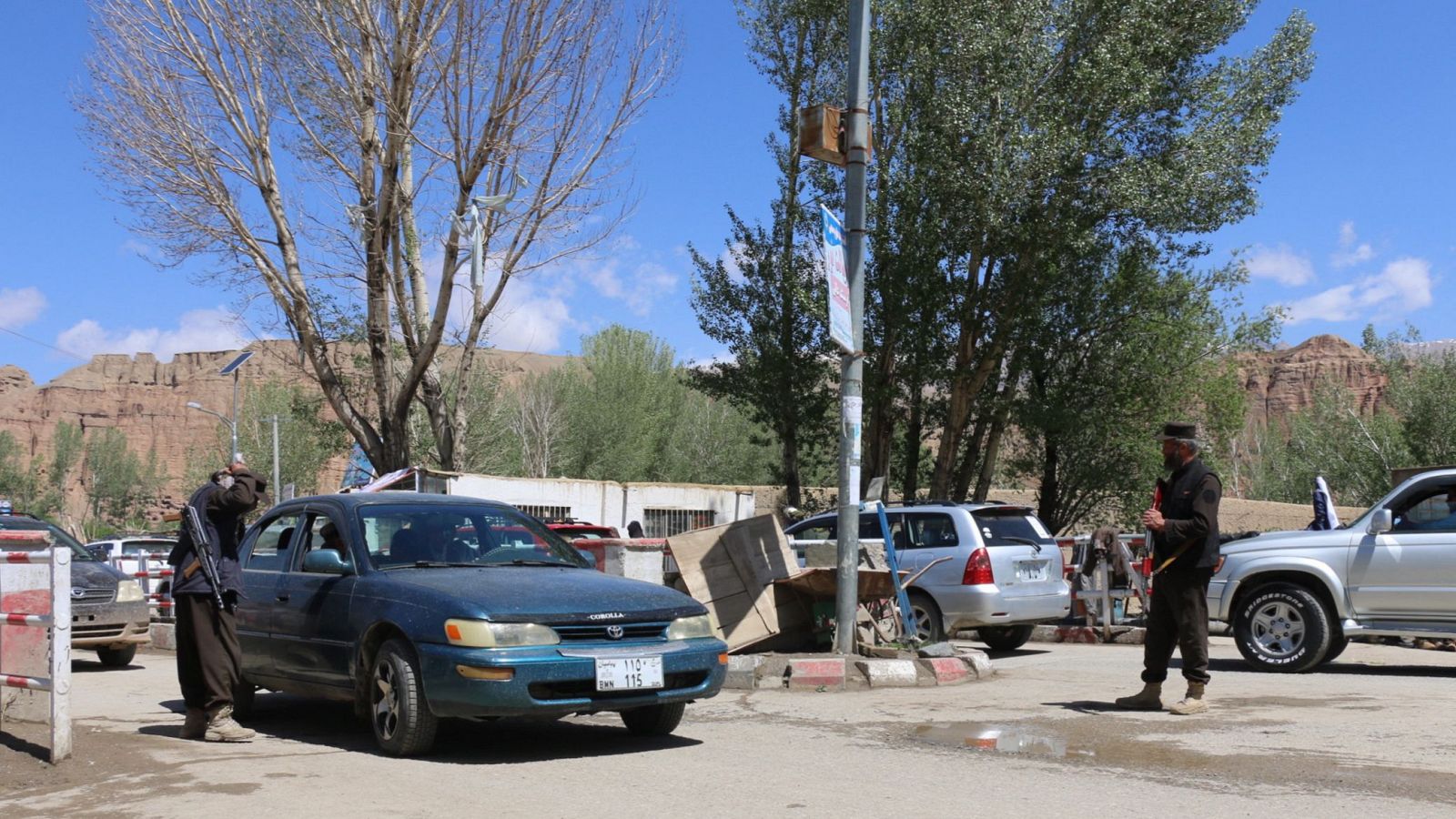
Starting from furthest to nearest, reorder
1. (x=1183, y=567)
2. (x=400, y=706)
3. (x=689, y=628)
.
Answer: (x=1183, y=567)
(x=689, y=628)
(x=400, y=706)

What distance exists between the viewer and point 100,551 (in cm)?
2327

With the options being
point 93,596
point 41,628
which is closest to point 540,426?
point 93,596

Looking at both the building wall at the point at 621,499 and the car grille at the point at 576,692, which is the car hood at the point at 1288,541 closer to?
the car grille at the point at 576,692

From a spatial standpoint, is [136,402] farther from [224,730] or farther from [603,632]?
[603,632]

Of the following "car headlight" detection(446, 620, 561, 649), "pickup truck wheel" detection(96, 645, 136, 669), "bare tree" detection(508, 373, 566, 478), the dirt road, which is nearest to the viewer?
the dirt road

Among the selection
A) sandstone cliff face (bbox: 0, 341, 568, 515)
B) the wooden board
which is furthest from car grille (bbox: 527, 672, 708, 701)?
sandstone cliff face (bbox: 0, 341, 568, 515)

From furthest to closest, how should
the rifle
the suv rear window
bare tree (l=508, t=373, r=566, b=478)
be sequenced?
bare tree (l=508, t=373, r=566, b=478) < the suv rear window < the rifle

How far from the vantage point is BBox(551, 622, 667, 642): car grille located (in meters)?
7.12

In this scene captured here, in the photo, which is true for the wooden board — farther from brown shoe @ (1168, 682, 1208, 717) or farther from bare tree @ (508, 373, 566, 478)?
bare tree @ (508, 373, 566, 478)

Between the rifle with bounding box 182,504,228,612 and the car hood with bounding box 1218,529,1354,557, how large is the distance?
8208 millimetres

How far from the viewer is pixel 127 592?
Answer: 545 inches

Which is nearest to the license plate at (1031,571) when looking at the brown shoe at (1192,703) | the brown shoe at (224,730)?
the brown shoe at (1192,703)

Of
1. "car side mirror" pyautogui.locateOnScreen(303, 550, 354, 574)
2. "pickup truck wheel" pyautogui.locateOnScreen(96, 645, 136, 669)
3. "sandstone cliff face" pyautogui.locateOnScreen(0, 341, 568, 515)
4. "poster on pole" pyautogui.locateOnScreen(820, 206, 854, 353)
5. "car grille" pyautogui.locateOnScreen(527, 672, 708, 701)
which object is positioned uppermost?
"sandstone cliff face" pyautogui.locateOnScreen(0, 341, 568, 515)

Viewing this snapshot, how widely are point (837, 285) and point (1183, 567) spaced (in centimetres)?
376
